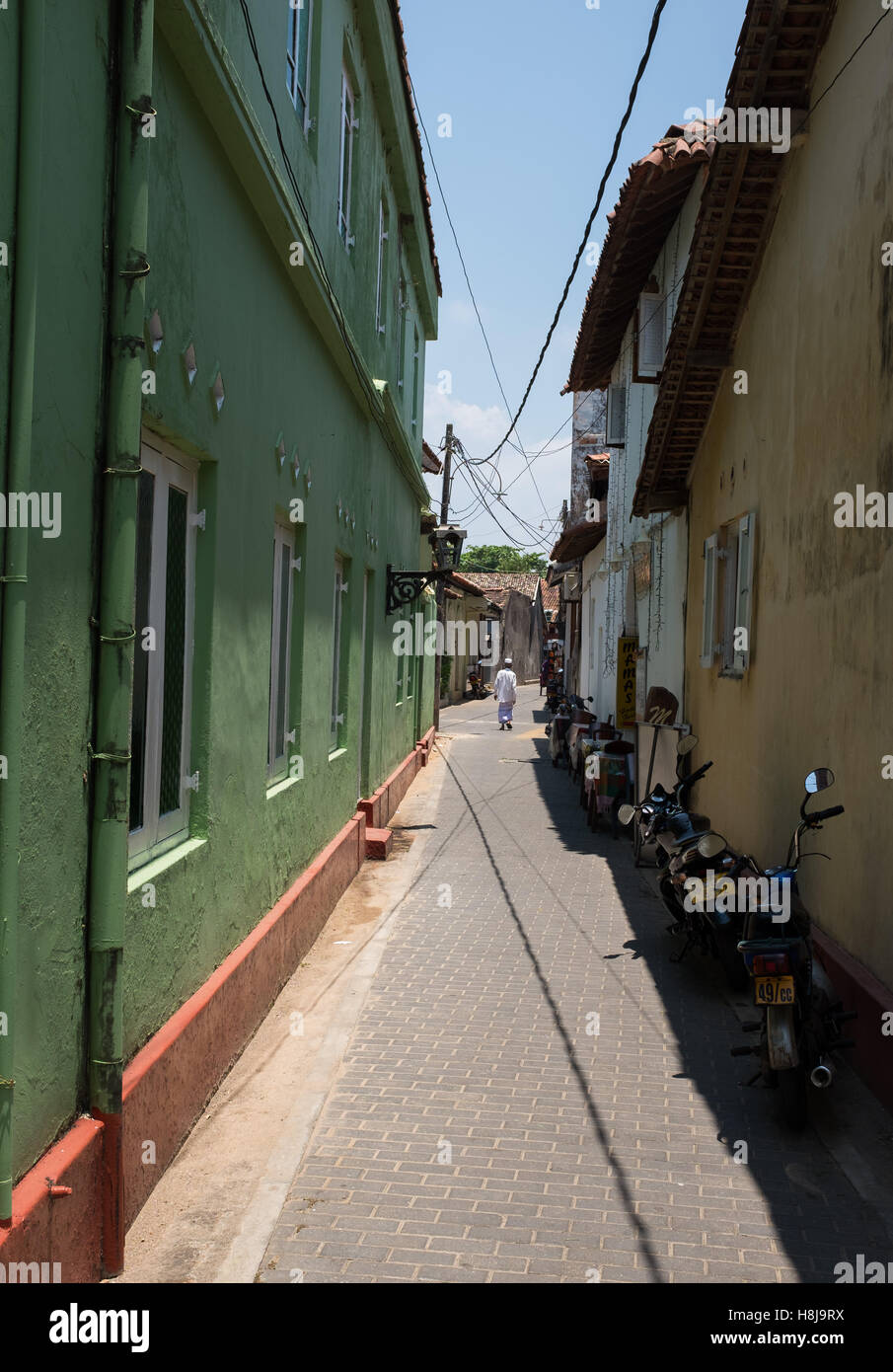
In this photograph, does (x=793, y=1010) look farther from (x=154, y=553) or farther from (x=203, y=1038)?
(x=154, y=553)

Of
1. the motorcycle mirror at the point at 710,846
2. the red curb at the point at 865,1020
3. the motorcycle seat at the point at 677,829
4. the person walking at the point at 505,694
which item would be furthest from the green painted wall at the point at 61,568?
the person walking at the point at 505,694

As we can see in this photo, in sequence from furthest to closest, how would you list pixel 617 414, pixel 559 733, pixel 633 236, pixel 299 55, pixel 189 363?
pixel 559 733
pixel 617 414
pixel 633 236
pixel 299 55
pixel 189 363

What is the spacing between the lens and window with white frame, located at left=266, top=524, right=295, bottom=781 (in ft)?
23.9

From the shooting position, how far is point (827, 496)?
6.68m

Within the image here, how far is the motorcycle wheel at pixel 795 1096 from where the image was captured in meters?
5.11

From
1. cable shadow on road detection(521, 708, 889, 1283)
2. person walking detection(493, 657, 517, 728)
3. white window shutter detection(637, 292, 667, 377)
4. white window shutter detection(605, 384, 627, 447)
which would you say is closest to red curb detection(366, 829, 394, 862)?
cable shadow on road detection(521, 708, 889, 1283)

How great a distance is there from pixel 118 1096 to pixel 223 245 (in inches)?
149

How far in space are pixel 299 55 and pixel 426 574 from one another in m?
6.80

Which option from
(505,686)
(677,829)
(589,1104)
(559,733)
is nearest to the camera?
(589,1104)

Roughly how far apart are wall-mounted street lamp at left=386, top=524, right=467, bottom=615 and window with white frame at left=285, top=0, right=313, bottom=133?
647 centimetres

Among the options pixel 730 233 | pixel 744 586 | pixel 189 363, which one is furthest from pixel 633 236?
pixel 189 363

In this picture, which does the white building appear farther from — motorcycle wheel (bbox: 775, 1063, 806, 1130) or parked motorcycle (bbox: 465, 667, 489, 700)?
parked motorcycle (bbox: 465, 667, 489, 700)

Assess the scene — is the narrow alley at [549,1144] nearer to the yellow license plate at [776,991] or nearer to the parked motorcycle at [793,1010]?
the parked motorcycle at [793,1010]
